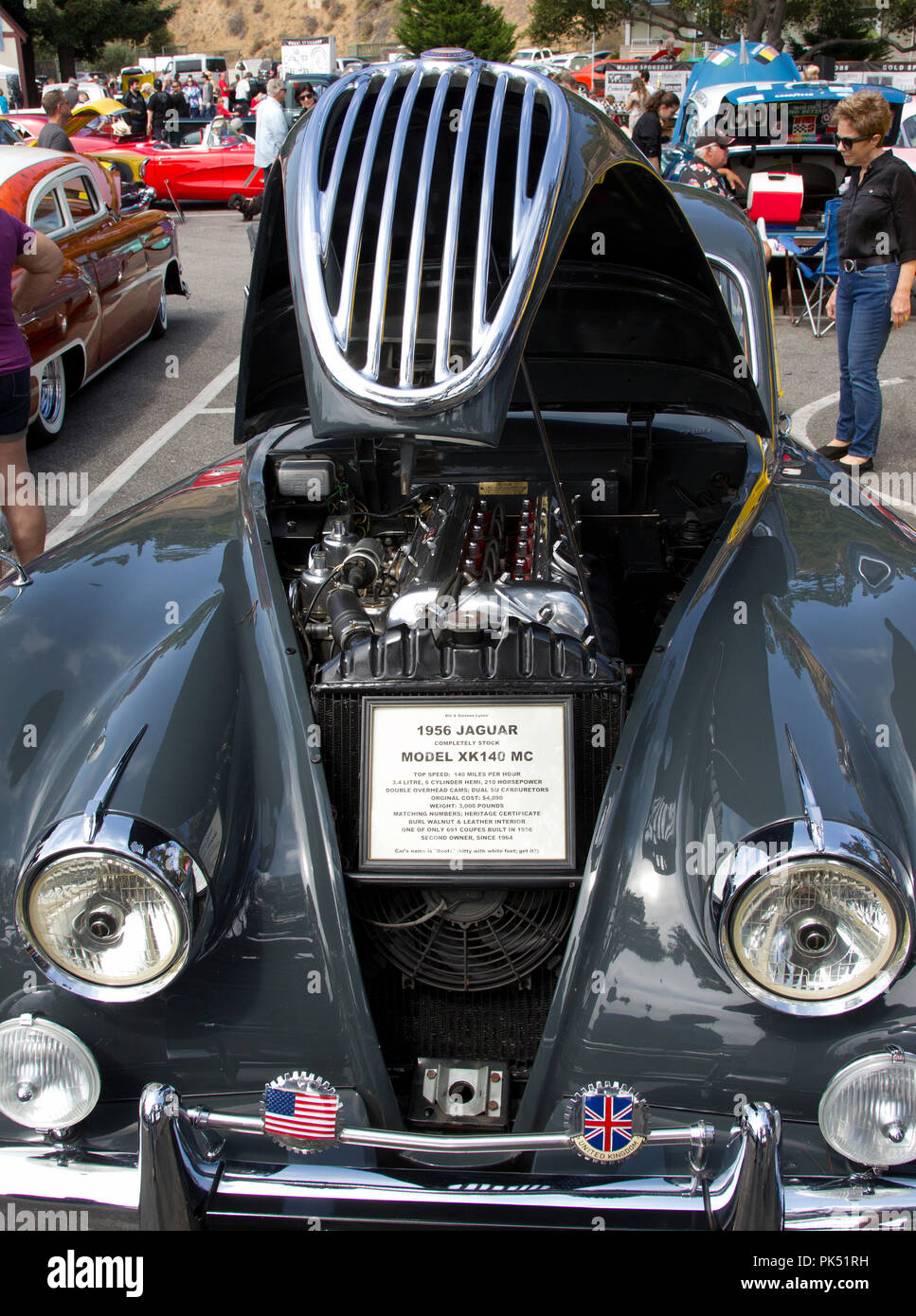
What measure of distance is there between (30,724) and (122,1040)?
2.36 ft

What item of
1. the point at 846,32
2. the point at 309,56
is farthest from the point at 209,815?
the point at 846,32

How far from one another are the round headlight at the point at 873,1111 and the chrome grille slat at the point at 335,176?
69.7 inches

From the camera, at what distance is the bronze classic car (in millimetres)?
6977

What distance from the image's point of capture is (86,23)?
1973 inches

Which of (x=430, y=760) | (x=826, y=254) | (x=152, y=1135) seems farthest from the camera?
(x=826, y=254)

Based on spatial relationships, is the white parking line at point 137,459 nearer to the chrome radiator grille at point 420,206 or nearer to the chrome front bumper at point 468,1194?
the chrome radiator grille at point 420,206

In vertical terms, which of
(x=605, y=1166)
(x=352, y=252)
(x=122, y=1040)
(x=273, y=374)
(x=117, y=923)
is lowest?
(x=605, y=1166)

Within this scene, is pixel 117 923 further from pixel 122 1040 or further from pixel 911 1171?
pixel 911 1171

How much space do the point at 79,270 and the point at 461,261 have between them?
5338 mm

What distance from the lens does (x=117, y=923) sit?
6.27 feet

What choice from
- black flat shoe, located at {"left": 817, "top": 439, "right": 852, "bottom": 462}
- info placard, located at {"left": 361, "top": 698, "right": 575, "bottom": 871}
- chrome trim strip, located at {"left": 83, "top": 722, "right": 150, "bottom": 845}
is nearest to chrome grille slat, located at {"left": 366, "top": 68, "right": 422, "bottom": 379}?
info placard, located at {"left": 361, "top": 698, "right": 575, "bottom": 871}

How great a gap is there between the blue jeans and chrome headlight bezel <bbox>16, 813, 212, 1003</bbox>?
5.55 m

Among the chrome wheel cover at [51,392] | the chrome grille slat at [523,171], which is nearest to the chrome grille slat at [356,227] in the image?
the chrome grille slat at [523,171]

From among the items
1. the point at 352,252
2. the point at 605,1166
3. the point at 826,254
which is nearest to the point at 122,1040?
the point at 605,1166
